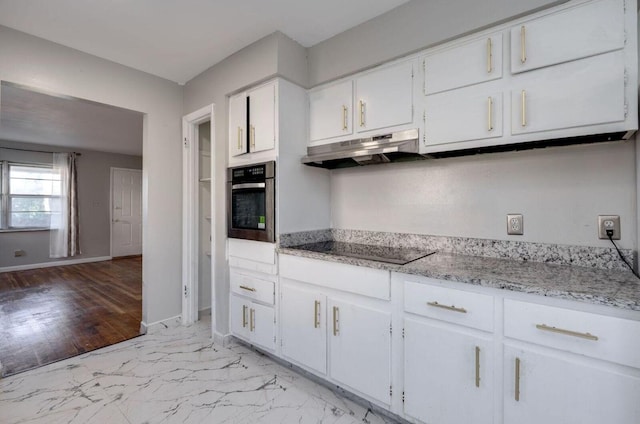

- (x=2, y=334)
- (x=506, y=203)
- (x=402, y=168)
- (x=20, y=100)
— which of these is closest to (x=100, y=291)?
(x=2, y=334)

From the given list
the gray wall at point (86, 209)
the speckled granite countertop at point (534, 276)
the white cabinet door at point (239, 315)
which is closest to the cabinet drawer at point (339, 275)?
the speckled granite countertop at point (534, 276)

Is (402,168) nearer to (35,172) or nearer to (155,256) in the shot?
(155,256)

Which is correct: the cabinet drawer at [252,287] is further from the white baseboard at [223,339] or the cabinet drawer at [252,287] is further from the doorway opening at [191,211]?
the doorway opening at [191,211]

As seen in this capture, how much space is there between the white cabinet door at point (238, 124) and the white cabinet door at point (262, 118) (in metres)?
0.06

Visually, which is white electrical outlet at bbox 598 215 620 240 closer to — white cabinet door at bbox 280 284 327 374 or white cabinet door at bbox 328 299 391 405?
white cabinet door at bbox 328 299 391 405

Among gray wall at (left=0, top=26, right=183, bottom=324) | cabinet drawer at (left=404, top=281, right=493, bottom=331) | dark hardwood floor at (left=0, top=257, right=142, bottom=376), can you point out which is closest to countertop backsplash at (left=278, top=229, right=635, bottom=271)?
cabinet drawer at (left=404, top=281, right=493, bottom=331)

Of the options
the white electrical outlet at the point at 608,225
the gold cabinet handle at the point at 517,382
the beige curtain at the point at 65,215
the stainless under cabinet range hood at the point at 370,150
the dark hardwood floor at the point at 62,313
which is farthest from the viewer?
the beige curtain at the point at 65,215

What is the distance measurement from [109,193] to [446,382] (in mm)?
7522

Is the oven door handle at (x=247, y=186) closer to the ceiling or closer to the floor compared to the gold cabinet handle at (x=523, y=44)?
closer to the floor

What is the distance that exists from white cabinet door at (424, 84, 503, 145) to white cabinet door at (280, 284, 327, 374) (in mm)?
1210

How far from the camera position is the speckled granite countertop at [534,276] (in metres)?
1.07

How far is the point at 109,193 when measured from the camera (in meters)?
6.61

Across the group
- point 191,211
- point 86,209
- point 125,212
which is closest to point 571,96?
point 191,211

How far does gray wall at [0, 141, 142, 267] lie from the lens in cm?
546
